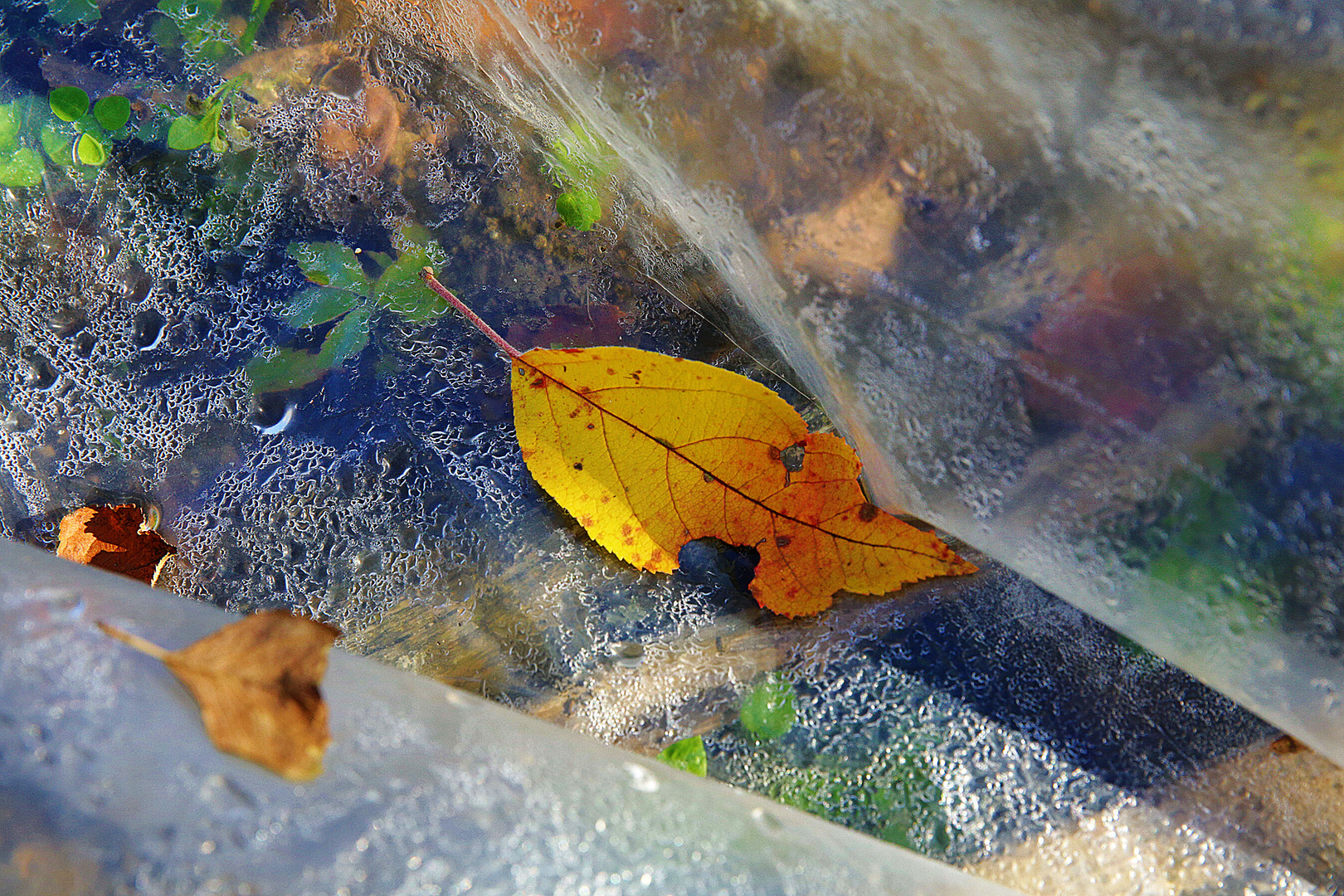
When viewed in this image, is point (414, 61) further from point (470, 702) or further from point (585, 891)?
point (585, 891)

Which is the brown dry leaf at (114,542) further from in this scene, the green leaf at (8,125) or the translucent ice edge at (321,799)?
the green leaf at (8,125)

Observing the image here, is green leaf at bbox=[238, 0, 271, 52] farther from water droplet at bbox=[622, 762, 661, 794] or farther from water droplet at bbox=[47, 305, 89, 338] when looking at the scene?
water droplet at bbox=[622, 762, 661, 794]

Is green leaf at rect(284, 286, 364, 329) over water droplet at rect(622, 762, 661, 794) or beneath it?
over

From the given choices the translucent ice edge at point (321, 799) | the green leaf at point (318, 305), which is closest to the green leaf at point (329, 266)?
the green leaf at point (318, 305)

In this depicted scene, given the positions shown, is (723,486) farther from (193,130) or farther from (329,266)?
(193,130)

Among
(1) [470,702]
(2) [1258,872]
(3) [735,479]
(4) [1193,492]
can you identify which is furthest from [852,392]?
(2) [1258,872]

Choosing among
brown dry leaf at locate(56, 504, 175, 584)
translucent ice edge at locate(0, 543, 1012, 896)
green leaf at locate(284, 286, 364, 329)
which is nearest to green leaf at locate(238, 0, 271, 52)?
green leaf at locate(284, 286, 364, 329)
